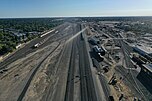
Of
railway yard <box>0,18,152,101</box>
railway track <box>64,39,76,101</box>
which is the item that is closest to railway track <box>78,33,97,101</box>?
railway yard <box>0,18,152,101</box>

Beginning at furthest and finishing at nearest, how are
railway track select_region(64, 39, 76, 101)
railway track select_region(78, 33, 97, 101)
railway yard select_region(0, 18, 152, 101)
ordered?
railway yard select_region(0, 18, 152, 101), railway track select_region(64, 39, 76, 101), railway track select_region(78, 33, 97, 101)

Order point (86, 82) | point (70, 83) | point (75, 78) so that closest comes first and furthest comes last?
point (70, 83), point (86, 82), point (75, 78)

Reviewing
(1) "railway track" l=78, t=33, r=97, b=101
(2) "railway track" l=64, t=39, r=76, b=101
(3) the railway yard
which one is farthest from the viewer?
(3) the railway yard

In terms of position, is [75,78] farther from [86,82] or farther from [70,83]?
[86,82]

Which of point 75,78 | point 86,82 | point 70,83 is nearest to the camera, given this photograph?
point 70,83

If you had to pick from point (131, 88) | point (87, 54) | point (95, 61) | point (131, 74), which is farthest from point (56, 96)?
point (87, 54)

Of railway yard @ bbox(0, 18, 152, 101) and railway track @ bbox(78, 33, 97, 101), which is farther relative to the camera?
railway yard @ bbox(0, 18, 152, 101)

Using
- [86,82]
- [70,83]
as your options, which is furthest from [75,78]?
[86,82]

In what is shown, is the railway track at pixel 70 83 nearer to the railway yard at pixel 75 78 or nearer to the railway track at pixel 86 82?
the railway yard at pixel 75 78

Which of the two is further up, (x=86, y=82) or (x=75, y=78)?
(x=86, y=82)

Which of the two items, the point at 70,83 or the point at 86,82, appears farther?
the point at 86,82

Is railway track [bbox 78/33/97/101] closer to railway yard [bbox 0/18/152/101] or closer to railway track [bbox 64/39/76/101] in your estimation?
railway yard [bbox 0/18/152/101]
